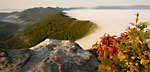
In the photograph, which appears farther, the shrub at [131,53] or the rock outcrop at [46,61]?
the rock outcrop at [46,61]

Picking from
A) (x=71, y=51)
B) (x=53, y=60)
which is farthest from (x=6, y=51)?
(x=71, y=51)

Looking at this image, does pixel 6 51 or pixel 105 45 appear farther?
pixel 6 51

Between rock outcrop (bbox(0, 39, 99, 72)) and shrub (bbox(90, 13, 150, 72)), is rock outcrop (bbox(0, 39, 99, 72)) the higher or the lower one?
the lower one

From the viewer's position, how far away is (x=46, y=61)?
307 inches

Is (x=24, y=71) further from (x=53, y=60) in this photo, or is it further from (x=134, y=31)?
(x=134, y=31)

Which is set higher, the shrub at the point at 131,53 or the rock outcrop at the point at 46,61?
the shrub at the point at 131,53

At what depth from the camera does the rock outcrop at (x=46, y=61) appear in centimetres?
727

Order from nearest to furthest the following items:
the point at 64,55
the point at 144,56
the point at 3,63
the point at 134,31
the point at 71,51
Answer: the point at 144,56, the point at 134,31, the point at 3,63, the point at 64,55, the point at 71,51

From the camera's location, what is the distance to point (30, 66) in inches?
297

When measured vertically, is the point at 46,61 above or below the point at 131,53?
below

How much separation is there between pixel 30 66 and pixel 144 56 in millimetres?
6188

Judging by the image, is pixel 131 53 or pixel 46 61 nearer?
pixel 131 53

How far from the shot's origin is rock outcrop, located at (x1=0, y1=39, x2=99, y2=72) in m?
7.27

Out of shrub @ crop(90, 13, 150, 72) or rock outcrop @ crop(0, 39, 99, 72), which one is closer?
shrub @ crop(90, 13, 150, 72)
